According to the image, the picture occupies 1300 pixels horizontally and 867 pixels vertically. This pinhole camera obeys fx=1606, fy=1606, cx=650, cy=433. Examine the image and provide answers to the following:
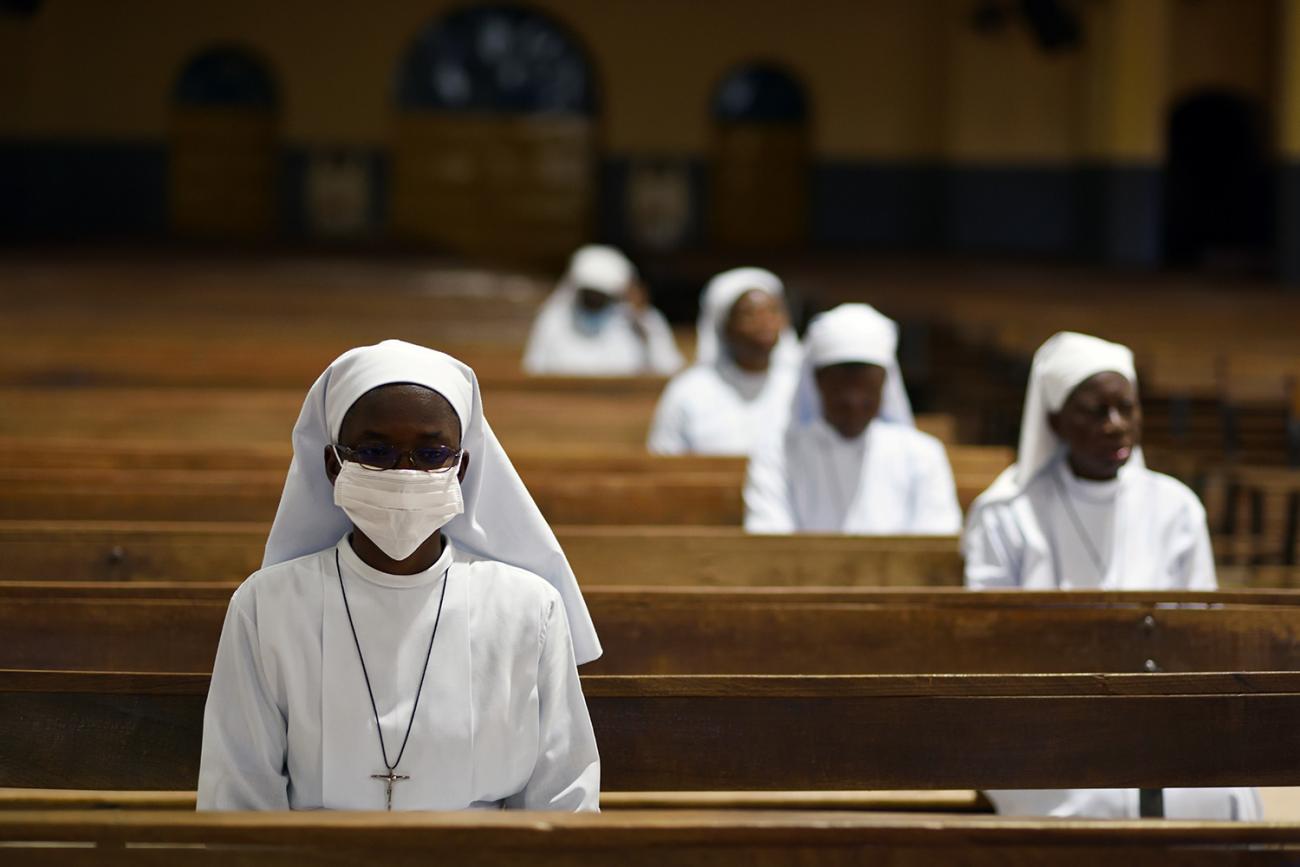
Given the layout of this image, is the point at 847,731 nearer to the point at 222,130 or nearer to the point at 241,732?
the point at 241,732

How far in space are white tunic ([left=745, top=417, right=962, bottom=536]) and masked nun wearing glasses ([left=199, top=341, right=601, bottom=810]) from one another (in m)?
2.10

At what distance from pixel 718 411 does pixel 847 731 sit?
308 cm

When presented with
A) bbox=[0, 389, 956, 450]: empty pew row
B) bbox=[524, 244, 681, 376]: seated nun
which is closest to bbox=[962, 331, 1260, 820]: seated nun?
bbox=[0, 389, 956, 450]: empty pew row

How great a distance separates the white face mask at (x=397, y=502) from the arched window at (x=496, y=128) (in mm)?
18373

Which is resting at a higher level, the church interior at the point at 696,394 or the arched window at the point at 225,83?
the arched window at the point at 225,83

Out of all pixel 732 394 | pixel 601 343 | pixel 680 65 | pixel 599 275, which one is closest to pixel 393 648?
pixel 732 394

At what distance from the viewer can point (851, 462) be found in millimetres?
4344

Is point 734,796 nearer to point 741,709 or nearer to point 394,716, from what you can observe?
point 741,709

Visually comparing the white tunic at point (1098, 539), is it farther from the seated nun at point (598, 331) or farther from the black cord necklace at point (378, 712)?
the seated nun at point (598, 331)

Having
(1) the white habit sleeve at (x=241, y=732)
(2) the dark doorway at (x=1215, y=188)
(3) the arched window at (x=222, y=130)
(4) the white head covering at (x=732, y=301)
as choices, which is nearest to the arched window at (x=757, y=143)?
(2) the dark doorway at (x=1215, y=188)

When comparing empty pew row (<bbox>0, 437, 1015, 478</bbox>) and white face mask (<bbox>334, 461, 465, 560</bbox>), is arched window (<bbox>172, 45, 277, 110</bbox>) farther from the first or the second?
white face mask (<bbox>334, 461, 465, 560</bbox>)

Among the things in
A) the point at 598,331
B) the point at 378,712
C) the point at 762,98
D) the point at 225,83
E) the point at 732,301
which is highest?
the point at 225,83

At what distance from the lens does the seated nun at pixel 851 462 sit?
13.9 ft

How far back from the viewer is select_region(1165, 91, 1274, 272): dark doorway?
2052cm
